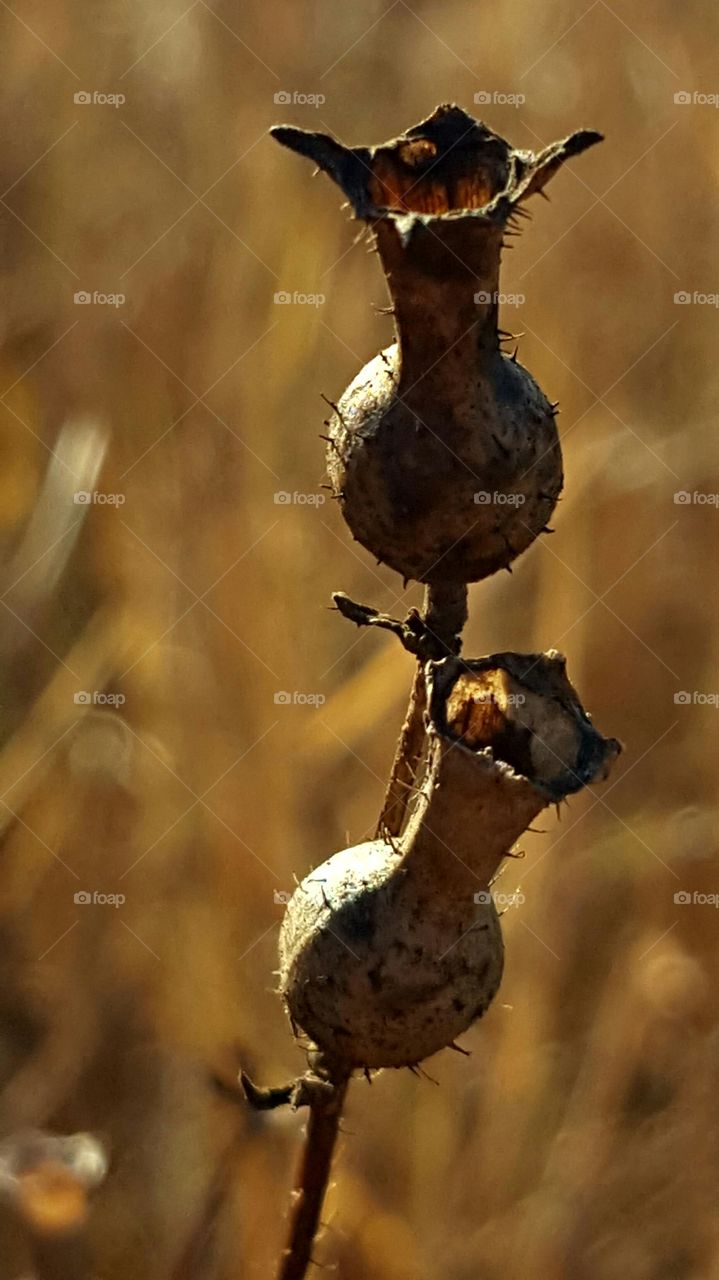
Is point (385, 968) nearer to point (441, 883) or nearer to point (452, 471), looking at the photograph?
point (441, 883)

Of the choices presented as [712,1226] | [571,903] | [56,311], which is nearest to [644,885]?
[571,903]

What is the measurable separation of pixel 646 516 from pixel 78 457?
69 centimetres

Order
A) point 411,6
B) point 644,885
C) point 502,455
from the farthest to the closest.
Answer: point 644,885 → point 411,6 → point 502,455

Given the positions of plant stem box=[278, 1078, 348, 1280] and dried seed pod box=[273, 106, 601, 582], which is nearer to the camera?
dried seed pod box=[273, 106, 601, 582]

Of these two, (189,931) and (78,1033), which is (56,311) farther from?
→ (78,1033)

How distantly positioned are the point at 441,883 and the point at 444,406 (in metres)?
0.31

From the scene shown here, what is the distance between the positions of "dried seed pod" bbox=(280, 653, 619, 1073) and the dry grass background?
27.6 inches

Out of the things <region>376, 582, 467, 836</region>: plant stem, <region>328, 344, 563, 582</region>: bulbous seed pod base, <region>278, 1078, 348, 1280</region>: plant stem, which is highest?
<region>328, 344, 563, 582</region>: bulbous seed pod base

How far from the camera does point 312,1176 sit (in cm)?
107

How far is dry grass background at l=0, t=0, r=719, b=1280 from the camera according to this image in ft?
5.47

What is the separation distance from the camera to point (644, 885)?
1750 millimetres

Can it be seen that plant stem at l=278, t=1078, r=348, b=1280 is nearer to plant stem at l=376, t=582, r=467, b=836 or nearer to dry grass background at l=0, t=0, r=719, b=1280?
plant stem at l=376, t=582, r=467, b=836

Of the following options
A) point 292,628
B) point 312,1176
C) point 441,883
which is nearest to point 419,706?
point 441,883

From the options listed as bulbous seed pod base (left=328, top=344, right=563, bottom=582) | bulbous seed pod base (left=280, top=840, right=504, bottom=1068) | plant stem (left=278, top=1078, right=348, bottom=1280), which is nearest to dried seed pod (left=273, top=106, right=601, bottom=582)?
bulbous seed pod base (left=328, top=344, right=563, bottom=582)
